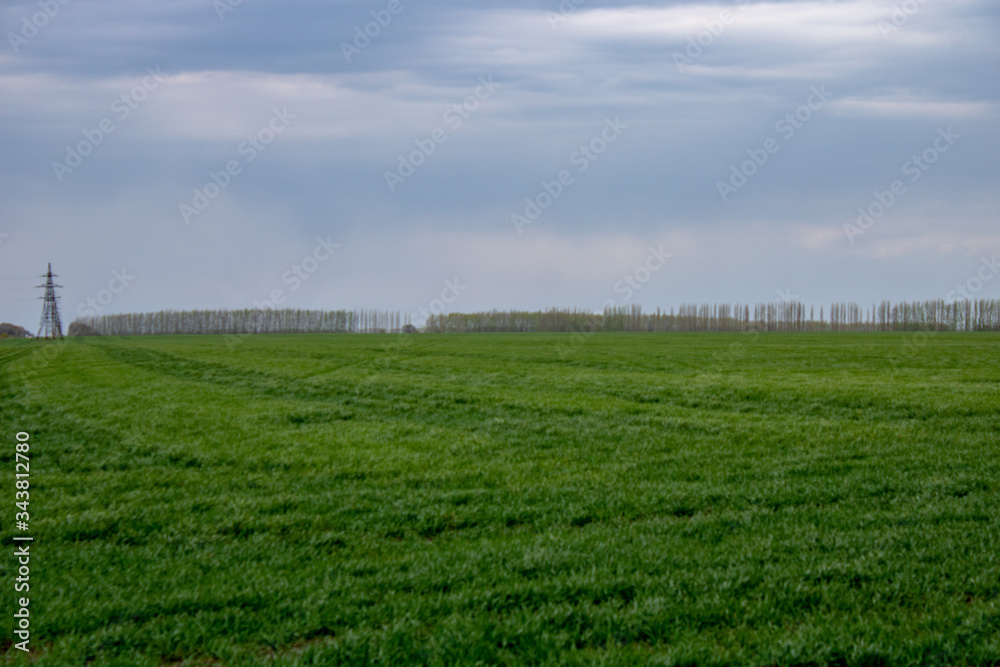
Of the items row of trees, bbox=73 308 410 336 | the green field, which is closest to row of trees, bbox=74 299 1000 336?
row of trees, bbox=73 308 410 336

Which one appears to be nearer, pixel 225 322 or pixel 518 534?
pixel 518 534

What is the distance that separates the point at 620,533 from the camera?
839 cm

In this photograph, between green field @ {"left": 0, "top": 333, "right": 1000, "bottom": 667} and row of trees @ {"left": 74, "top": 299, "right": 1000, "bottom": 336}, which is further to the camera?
row of trees @ {"left": 74, "top": 299, "right": 1000, "bottom": 336}

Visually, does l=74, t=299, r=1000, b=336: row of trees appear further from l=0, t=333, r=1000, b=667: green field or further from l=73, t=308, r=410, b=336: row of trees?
Answer: l=0, t=333, r=1000, b=667: green field

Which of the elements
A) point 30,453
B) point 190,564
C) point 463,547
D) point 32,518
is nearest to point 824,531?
point 463,547

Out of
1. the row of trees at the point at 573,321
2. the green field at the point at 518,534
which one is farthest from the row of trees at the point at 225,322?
the green field at the point at 518,534

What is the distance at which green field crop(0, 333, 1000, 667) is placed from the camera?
573cm

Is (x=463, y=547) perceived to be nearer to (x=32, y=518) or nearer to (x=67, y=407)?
(x=32, y=518)

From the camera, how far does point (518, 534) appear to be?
855 centimetres

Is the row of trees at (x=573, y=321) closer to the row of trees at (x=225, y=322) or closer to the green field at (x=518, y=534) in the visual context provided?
the row of trees at (x=225, y=322)

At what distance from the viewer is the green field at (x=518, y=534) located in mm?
5734

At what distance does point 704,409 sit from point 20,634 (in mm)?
16189

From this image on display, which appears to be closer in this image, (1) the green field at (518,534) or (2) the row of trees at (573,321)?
(1) the green field at (518,534)

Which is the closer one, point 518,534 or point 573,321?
point 518,534
